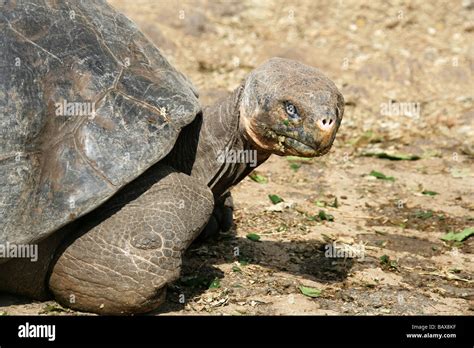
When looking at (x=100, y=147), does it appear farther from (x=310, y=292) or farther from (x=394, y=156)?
(x=394, y=156)

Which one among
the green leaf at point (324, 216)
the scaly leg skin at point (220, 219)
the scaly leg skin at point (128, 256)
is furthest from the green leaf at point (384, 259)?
the scaly leg skin at point (128, 256)

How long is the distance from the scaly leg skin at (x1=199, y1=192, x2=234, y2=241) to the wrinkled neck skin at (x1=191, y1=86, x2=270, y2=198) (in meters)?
0.68

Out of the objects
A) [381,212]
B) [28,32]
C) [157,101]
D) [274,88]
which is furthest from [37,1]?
[381,212]

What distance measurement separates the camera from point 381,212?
810cm

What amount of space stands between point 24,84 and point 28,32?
1.46 ft

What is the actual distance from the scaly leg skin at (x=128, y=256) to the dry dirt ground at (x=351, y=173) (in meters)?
0.29

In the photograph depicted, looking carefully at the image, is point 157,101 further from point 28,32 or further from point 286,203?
point 286,203

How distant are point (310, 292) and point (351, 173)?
3691 mm

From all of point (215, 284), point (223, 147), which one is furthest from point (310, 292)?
point (223, 147)

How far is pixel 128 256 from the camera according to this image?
5059 millimetres

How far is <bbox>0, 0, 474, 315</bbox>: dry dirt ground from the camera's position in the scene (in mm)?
5922

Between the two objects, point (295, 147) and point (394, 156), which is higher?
point (295, 147)

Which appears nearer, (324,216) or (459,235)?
(459,235)

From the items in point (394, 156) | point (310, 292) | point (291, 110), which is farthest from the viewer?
point (394, 156)
